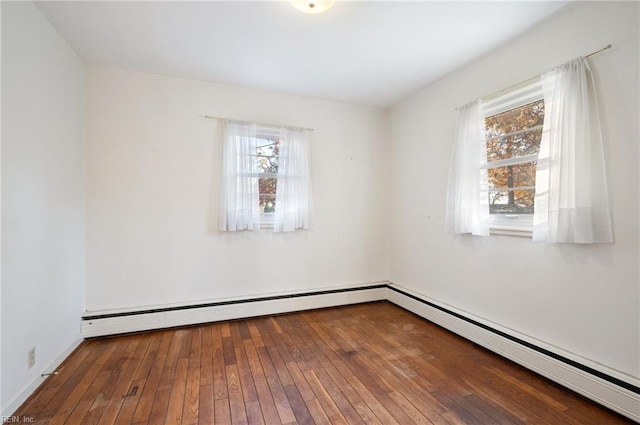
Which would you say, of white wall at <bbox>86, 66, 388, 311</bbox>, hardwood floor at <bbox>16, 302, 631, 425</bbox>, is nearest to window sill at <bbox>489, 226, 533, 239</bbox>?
hardwood floor at <bbox>16, 302, 631, 425</bbox>

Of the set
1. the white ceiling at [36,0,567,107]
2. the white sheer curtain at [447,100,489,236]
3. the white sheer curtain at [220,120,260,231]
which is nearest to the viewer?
the white ceiling at [36,0,567,107]

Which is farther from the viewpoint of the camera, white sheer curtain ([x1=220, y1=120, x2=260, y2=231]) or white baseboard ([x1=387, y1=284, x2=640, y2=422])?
white sheer curtain ([x1=220, y1=120, x2=260, y2=231])

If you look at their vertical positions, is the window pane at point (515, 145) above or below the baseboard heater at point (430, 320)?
above

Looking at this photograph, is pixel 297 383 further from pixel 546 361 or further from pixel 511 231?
pixel 511 231

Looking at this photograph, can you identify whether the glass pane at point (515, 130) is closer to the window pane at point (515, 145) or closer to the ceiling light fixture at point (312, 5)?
the window pane at point (515, 145)

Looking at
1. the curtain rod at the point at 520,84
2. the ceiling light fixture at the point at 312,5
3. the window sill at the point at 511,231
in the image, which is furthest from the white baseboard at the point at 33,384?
the curtain rod at the point at 520,84

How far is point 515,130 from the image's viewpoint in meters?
2.31

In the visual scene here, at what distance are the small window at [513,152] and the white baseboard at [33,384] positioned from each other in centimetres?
362

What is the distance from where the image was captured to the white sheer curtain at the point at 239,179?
3.02 metres

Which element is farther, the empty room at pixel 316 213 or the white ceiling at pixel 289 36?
the white ceiling at pixel 289 36

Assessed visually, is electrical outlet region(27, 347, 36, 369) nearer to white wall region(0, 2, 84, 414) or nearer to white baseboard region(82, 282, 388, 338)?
white wall region(0, 2, 84, 414)

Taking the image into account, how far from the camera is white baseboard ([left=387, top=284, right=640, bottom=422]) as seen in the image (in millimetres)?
1638

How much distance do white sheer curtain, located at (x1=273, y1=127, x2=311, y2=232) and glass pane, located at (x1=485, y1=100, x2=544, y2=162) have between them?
1.93 metres

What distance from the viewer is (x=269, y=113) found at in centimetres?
329
